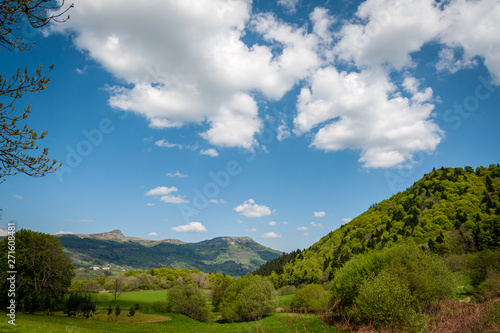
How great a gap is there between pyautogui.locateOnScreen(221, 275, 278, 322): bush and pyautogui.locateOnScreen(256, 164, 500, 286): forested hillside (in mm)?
52123

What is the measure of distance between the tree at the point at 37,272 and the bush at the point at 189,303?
1148 inches

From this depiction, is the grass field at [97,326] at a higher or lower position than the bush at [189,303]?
higher

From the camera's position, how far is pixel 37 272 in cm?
4747

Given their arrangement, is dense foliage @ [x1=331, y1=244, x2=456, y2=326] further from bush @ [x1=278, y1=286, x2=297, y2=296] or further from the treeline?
the treeline

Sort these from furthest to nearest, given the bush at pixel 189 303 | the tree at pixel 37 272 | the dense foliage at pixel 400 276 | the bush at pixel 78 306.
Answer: the bush at pixel 189 303 → the bush at pixel 78 306 → the tree at pixel 37 272 → the dense foliage at pixel 400 276

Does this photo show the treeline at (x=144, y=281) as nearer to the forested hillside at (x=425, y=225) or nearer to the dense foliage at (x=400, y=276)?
the forested hillside at (x=425, y=225)

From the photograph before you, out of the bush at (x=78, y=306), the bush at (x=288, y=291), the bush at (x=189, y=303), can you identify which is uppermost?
the bush at (x=78, y=306)

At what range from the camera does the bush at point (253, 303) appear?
6084 centimetres

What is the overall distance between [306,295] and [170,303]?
38824mm

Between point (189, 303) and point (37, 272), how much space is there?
36.7 metres

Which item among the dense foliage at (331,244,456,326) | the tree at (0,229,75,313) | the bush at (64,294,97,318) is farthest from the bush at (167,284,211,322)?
the dense foliage at (331,244,456,326)

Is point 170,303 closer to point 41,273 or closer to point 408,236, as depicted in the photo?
point 41,273

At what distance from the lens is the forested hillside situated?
8925cm

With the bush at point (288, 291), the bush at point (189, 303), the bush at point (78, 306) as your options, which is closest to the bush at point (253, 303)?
the bush at point (189, 303)
